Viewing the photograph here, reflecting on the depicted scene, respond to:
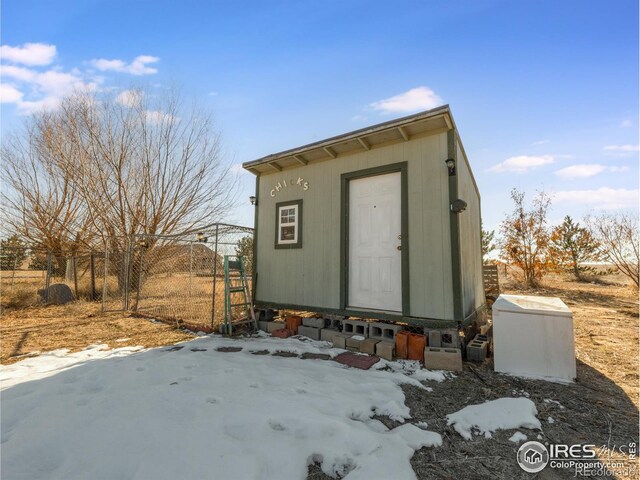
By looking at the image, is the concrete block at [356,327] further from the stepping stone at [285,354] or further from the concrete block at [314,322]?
the stepping stone at [285,354]

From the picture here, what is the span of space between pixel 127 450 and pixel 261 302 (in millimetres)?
4192

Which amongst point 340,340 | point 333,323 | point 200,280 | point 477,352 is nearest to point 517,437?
point 477,352

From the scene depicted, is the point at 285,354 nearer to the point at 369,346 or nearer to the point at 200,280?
the point at 369,346

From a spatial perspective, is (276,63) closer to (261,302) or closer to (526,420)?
(261,302)

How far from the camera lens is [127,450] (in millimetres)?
1707

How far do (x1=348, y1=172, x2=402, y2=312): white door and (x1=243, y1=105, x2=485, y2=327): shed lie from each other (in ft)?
0.05

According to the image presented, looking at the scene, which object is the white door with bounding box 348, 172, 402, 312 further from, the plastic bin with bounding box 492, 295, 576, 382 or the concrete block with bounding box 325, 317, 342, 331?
the plastic bin with bounding box 492, 295, 576, 382

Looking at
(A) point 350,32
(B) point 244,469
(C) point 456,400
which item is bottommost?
(C) point 456,400

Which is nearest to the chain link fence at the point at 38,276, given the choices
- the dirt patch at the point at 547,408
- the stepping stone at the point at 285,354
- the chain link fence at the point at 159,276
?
the chain link fence at the point at 159,276

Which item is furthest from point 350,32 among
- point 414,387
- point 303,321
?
point 414,387

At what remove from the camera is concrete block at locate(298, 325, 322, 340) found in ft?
16.2

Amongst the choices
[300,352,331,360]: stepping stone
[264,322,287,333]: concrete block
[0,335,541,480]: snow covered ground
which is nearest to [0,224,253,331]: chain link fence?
[264,322,287,333]: concrete block

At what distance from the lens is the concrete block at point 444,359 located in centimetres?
362

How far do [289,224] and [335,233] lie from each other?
109 centimetres
